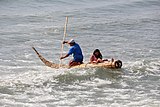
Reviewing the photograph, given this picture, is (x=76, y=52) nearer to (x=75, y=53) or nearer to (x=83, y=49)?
(x=75, y=53)

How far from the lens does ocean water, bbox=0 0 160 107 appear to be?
13633 mm

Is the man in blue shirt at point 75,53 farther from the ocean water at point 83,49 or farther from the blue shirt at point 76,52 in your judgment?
the ocean water at point 83,49

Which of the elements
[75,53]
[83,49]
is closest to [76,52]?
[75,53]

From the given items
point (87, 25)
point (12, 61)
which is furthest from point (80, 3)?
point (12, 61)

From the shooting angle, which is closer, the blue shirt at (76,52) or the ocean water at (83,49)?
the ocean water at (83,49)

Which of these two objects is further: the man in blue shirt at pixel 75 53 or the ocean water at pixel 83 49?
the man in blue shirt at pixel 75 53

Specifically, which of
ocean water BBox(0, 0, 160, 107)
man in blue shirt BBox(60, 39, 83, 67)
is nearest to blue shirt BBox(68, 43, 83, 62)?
man in blue shirt BBox(60, 39, 83, 67)

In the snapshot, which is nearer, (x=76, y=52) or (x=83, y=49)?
(x=76, y=52)

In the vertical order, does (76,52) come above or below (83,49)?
above

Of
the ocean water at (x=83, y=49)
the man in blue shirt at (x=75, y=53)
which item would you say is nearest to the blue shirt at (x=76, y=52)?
the man in blue shirt at (x=75, y=53)

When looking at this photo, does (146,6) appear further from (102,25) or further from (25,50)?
(25,50)

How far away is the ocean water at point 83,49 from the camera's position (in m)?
13.6

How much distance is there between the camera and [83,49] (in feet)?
71.9

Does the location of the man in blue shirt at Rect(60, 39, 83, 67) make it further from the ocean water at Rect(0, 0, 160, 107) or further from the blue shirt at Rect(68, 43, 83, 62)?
the ocean water at Rect(0, 0, 160, 107)
